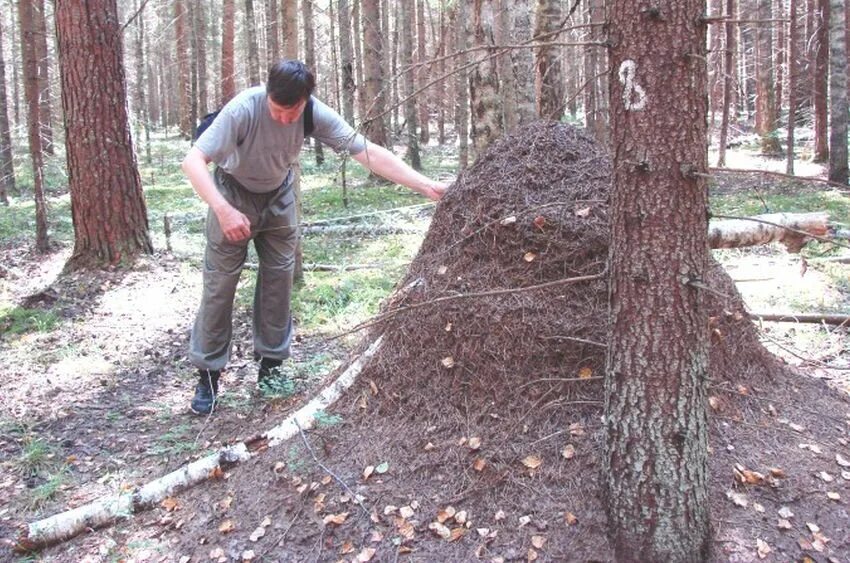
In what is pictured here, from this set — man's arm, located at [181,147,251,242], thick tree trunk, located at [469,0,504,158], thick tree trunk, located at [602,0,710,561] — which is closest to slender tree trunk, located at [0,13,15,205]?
thick tree trunk, located at [469,0,504,158]

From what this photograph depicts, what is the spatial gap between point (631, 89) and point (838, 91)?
1175 centimetres

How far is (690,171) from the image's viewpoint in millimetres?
2139

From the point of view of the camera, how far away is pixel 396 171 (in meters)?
3.77

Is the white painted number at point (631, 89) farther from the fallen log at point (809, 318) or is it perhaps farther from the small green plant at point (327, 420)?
the fallen log at point (809, 318)

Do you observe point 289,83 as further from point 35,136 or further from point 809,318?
point 35,136

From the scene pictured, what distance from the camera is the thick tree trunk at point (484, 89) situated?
7.82 metres

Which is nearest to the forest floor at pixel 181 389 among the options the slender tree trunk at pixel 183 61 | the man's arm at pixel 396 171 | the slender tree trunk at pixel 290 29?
the man's arm at pixel 396 171

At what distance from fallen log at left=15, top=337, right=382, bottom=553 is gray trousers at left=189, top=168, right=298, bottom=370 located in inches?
32.8

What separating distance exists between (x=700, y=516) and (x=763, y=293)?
4.46 metres

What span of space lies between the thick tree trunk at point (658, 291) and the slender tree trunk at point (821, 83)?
41.9ft

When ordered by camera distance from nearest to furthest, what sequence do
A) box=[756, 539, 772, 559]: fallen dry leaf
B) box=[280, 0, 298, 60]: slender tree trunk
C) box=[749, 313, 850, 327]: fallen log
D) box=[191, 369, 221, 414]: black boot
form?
box=[756, 539, 772, 559]: fallen dry leaf → box=[191, 369, 221, 414]: black boot → box=[749, 313, 850, 327]: fallen log → box=[280, 0, 298, 60]: slender tree trunk

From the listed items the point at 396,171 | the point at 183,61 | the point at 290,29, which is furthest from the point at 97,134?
the point at 183,61

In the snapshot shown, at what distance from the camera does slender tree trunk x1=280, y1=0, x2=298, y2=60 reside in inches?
248

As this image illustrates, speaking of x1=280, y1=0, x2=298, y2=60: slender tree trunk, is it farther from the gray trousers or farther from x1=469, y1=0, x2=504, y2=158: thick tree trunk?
the gray trousers
